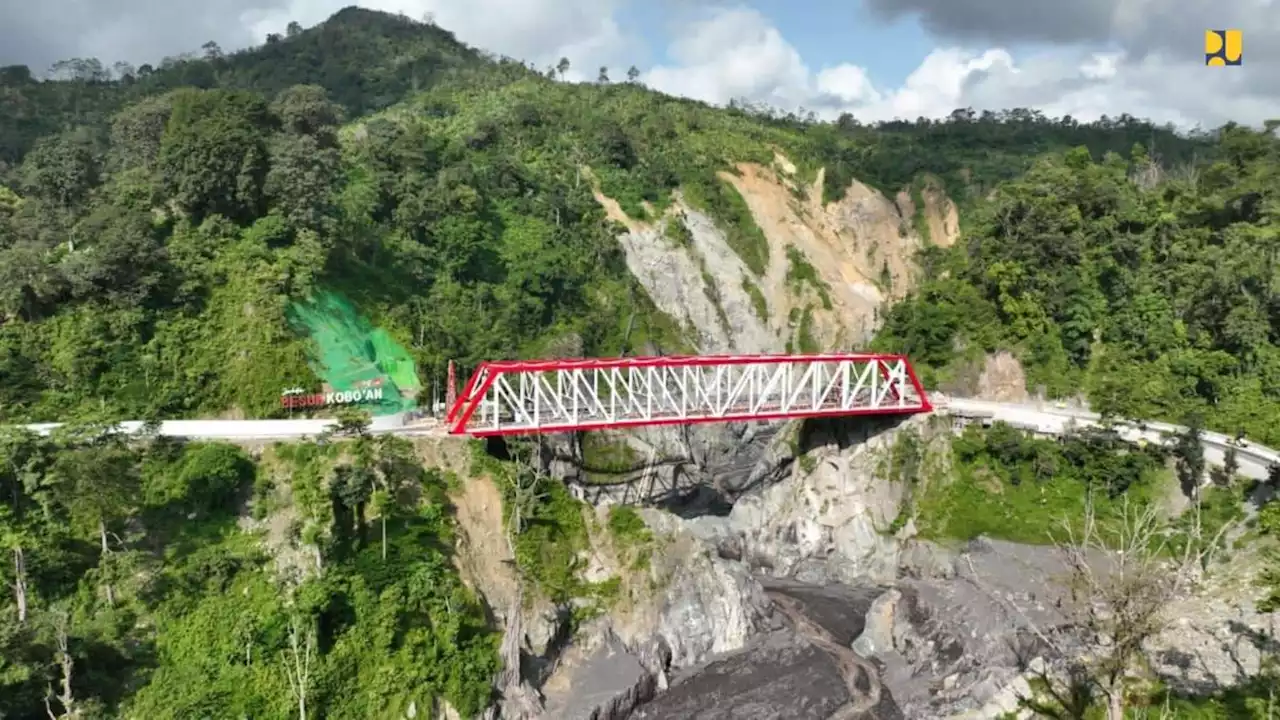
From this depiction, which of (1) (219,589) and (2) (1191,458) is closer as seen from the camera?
(1) (219,589)

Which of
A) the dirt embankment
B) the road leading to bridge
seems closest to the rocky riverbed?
the road leading to bridge

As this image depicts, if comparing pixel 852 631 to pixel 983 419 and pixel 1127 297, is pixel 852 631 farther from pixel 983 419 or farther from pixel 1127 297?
pixel 1127 297

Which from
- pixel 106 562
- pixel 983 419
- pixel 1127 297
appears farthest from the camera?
pixel 1127 297

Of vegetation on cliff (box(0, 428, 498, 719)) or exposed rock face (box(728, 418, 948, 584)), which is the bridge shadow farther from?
vegetation on cliff (box(0, 428, 498, 719))

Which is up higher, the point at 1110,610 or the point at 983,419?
the point at 983,419

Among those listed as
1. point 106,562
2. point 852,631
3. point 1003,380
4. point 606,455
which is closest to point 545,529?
point 606,455

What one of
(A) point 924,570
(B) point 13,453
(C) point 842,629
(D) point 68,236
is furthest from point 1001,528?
(D) point 68,236
